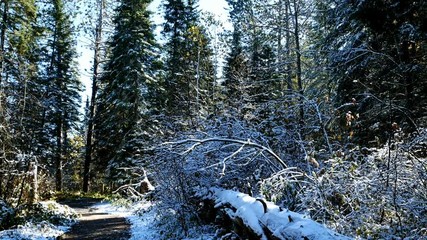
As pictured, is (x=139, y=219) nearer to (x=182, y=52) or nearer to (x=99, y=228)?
(x=99, y=228)

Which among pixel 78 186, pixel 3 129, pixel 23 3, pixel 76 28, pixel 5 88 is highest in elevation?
pixel 76 28

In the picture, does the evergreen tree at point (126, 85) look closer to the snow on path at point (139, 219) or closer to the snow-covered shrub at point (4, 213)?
the snow on path at point (139, 219)

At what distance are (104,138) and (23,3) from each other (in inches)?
367

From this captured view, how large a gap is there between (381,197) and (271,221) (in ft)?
4.49

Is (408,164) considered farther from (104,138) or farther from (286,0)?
(104,138)

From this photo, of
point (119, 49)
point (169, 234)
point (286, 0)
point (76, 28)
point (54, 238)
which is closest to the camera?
point (169, 234)

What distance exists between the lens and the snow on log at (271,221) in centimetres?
314

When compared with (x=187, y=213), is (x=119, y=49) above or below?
above

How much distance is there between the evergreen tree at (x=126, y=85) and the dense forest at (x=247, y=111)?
0.27ft

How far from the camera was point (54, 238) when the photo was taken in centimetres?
808

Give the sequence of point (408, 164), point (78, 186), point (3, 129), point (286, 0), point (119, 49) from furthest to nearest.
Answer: point (78, 186) < point (119, 49) < point (286, 0) < point (3, 129) < point (408, 164)

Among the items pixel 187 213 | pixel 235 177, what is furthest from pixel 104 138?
pixel 235 177

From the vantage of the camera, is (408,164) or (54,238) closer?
(408,164)

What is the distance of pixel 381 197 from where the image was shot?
157 inches
